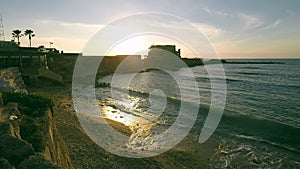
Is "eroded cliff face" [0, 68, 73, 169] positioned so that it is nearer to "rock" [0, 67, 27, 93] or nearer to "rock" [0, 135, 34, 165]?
"rock" [0, 135, 34, 165]

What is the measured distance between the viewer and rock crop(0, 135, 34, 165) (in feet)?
16.4

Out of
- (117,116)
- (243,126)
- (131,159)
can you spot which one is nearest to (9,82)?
(117,116)

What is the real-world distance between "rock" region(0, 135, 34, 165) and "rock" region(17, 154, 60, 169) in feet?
0.87

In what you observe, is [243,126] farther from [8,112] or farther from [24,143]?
[24,143]

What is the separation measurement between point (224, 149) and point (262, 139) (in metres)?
3.85

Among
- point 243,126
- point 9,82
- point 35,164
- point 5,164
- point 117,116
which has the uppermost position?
point 9,82

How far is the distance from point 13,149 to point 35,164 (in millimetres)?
856

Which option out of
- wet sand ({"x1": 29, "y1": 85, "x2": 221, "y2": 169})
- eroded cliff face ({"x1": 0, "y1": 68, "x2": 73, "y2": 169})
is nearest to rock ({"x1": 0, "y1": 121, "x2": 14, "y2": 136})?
eroded cliff face ({"x1": 0, "y1": 68, "x2": 73, "y2": 169})

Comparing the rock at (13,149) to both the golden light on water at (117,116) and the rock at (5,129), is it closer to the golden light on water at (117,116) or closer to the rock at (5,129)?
the rock at (5,129)

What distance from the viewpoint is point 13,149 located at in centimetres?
518

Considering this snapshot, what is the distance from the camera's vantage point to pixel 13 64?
34469mm

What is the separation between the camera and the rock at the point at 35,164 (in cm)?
472

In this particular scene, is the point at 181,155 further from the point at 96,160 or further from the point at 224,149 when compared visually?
the point at 96,160

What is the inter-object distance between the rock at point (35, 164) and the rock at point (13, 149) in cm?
27
